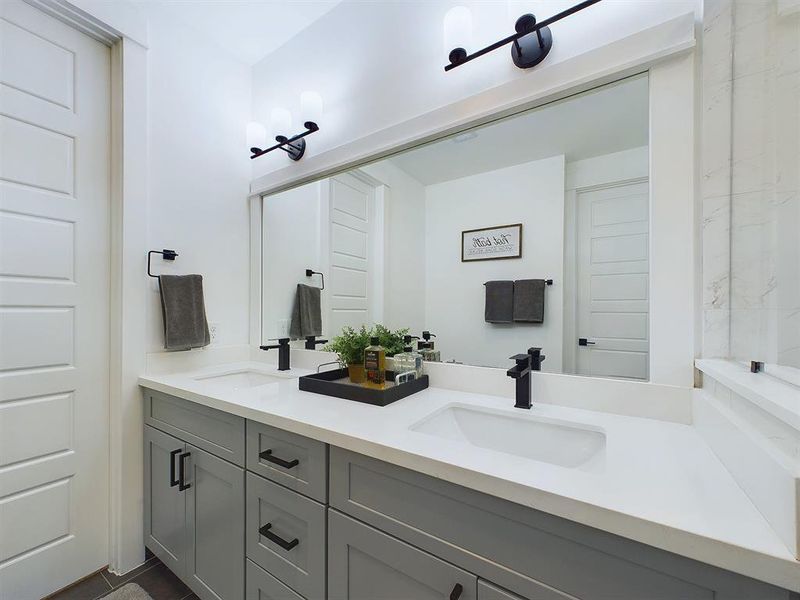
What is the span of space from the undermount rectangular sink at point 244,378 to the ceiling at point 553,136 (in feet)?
4.07

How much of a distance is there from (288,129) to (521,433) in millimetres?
1857

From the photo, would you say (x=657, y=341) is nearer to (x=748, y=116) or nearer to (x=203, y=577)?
(x=748, y=116)

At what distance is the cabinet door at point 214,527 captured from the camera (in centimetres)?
116

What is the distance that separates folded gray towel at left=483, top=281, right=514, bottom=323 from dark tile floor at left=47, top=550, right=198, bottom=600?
1687mm

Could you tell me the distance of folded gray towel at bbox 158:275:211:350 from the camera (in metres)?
1.66

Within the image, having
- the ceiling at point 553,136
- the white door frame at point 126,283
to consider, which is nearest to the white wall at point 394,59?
the ceiling at point 553,136

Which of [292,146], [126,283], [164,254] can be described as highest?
[292,146]

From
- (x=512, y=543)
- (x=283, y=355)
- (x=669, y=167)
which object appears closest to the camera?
(x=512, y=543)

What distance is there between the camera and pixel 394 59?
60.0 inches

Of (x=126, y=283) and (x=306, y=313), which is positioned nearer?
(x=126, y=283)

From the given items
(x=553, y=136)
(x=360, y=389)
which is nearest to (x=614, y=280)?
(x=553, y=136)

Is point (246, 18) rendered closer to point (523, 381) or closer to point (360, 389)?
point (360, 389)

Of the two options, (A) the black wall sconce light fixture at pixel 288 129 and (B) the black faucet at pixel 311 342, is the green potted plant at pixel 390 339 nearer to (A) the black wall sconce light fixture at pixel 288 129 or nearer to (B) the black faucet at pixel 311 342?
(B) the black faucet at pixel 311 342

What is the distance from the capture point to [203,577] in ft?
4.19
